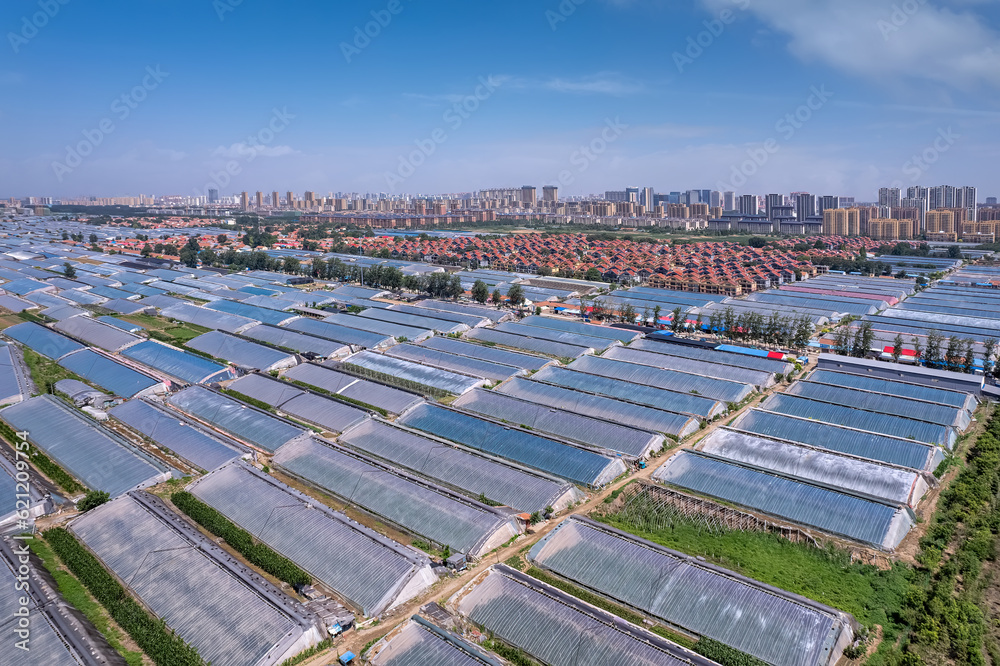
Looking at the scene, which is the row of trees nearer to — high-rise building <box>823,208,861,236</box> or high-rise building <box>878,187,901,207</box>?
high-rise building <box>823,208,861,236</box>

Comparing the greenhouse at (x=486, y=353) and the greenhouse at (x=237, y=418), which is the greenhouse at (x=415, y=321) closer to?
the greenhouse at (x=486, y=353)

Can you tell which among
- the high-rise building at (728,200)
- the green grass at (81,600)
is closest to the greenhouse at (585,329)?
the green grass at (81,600)

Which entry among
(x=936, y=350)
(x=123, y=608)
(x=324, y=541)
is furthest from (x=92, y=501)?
(x=936, y=350)

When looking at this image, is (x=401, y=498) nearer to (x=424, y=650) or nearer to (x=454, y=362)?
(x=424, y=650)

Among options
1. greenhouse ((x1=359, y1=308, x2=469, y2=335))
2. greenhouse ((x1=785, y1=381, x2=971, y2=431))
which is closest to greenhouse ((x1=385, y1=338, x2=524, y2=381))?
greenhouse ((x1=359, y1=308, x2=469, y2=335))

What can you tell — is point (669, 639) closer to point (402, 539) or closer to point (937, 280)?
point (402, 539)
